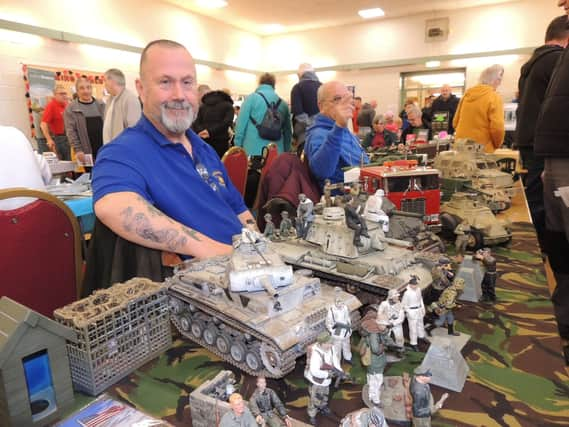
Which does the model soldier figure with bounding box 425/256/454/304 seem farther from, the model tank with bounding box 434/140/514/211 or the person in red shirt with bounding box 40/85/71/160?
the person in red shirt with bounding box 40/85/71/160

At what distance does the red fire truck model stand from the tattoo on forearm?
1.36m

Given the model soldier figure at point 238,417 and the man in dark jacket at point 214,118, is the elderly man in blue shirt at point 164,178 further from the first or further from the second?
the man in dark jacket at point 214,118

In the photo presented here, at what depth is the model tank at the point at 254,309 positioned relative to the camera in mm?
1431

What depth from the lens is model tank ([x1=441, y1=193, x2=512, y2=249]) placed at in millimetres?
2795

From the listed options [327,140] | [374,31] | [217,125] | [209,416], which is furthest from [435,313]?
[374,31]

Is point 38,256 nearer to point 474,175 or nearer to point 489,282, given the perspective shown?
point 489,282

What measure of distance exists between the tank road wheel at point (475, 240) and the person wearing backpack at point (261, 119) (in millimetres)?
4027

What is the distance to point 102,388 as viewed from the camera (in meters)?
1.42

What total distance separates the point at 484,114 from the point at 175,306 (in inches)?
200

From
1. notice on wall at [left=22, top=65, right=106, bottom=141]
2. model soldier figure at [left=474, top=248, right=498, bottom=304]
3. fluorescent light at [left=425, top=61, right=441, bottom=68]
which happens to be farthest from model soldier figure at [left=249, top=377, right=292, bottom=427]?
fluorescent light at [left=425, top=61, right=441, bottom=68]

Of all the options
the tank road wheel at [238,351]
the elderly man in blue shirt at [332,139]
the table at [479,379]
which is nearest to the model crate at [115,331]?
the table at [479,379]

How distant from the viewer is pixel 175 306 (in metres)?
1.79

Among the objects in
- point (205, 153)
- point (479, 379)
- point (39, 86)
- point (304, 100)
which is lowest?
point (479, 379)

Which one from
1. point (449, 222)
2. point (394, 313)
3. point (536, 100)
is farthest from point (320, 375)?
point (536, 100)
